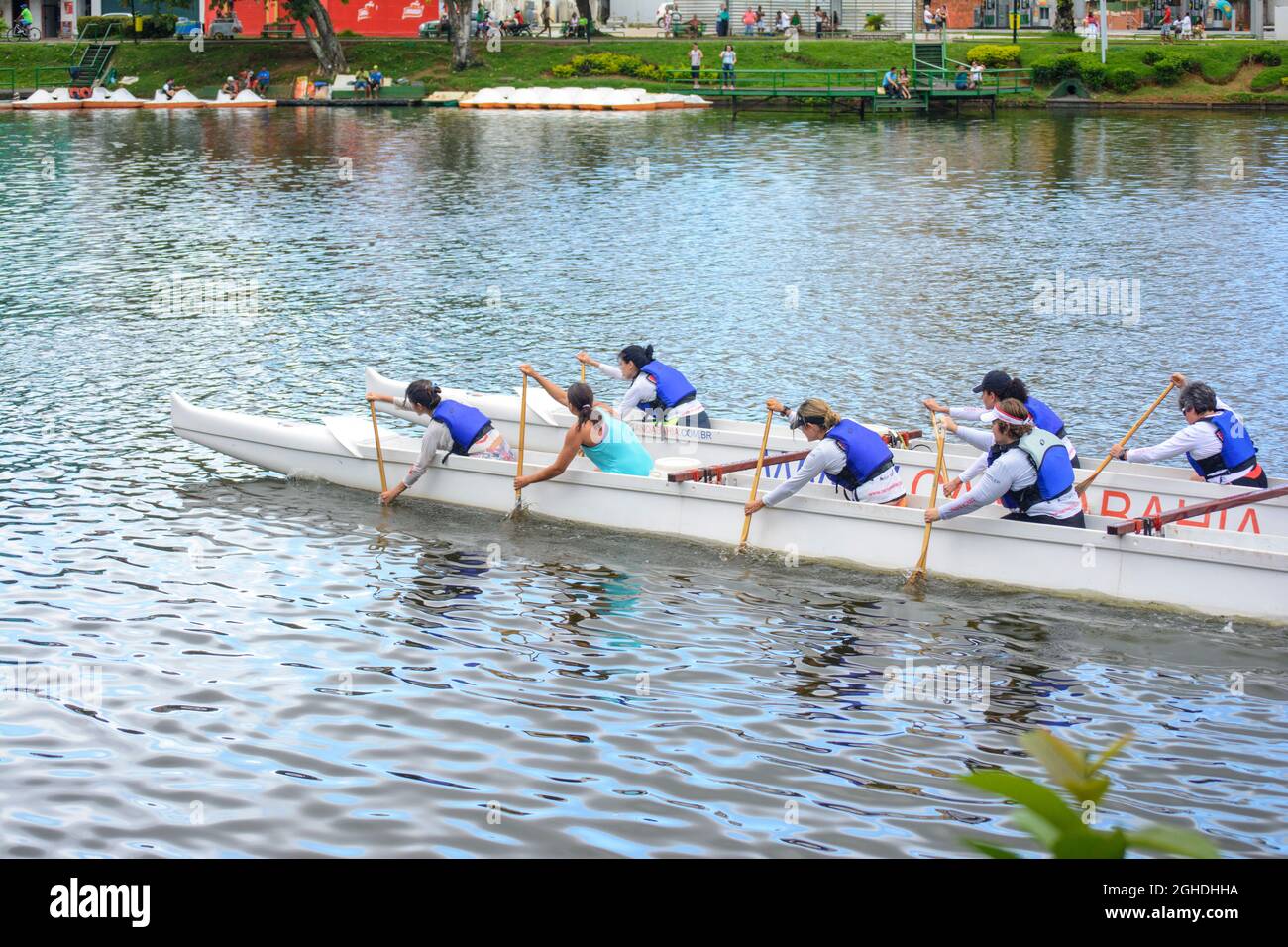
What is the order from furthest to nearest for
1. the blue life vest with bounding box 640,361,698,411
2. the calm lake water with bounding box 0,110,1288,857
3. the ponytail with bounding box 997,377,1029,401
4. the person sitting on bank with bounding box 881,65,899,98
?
the person sitting on bank with bounding box 881,65,899,98 < the blue life vest with bounding box 640,361,698,411 < the ponytail with bounding box 997,377,1029,401 < the calm lake water with bounding box 0,110,1288,857

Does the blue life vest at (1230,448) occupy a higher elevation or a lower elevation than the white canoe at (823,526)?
higher

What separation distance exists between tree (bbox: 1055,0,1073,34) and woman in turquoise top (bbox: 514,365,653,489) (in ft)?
212

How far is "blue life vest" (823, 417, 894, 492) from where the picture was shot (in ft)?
50.4

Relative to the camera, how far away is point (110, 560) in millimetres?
15891

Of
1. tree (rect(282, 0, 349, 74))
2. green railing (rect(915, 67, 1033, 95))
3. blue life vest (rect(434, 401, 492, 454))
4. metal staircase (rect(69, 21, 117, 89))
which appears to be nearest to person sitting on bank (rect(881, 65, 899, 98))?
green railing (rect(915, 67, 1033, 95))

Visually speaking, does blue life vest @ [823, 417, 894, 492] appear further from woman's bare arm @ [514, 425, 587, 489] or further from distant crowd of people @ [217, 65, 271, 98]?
distant crowd of people @ [217, 65, 271, 98]

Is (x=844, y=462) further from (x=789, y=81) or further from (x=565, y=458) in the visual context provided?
(x=789, y=81)

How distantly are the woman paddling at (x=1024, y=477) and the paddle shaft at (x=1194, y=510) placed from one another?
1.83 feet

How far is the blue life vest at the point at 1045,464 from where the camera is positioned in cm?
1436

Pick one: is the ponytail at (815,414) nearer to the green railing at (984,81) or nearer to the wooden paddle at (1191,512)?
the wooden paddle at (1191,512)

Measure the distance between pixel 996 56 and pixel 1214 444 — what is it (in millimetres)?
55332

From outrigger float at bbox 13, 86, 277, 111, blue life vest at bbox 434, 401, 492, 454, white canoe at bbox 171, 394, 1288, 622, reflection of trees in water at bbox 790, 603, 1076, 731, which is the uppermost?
outrigger float at bbox 13, 86, 277, 111

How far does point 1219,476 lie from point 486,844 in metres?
9.64

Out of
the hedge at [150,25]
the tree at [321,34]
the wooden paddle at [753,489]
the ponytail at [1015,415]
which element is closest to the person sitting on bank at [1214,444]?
the ponytail at [1015,415]
